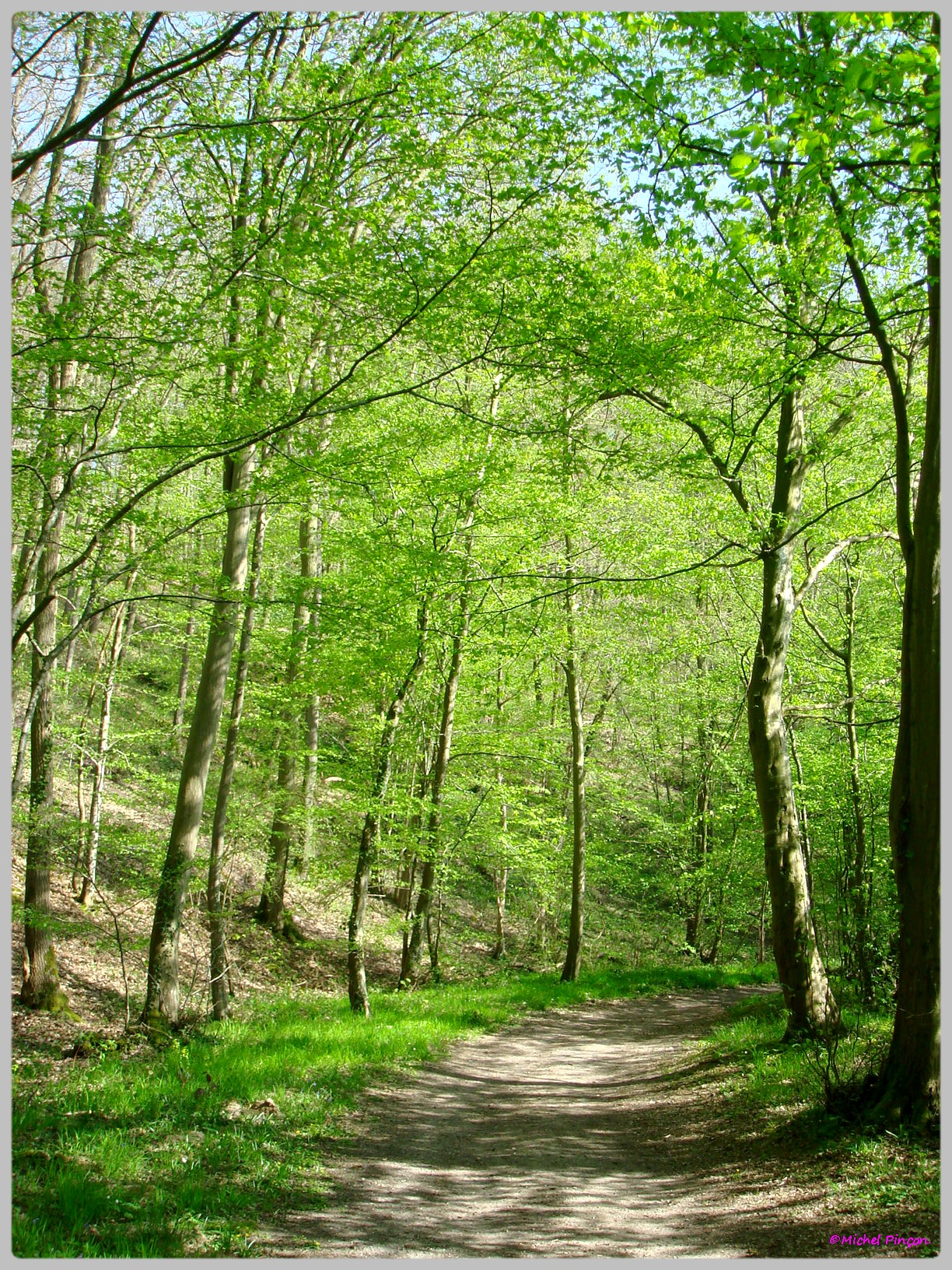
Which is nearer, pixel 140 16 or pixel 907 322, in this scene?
pixel 140 16

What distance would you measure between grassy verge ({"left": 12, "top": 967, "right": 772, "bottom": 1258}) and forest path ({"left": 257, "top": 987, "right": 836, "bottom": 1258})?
280 mm

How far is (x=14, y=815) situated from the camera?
8414 millimetres

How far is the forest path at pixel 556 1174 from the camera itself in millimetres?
4086

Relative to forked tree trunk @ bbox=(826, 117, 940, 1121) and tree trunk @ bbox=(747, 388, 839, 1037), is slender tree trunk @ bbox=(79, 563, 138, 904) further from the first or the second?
forked tree trunk @ bbox=(826, 117, 940, 1121)

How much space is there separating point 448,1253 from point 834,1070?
2.79 m

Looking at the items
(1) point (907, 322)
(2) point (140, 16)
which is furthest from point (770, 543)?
(2) point (140, 16)

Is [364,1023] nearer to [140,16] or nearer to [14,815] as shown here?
[14,815]

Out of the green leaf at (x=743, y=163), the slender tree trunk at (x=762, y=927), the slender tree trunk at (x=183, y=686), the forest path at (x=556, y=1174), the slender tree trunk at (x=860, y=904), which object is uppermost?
the green leaf at (x=743, y=163)

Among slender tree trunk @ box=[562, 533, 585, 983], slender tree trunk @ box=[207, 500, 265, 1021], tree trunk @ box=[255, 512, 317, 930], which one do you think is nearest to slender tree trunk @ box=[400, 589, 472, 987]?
tree trunk @ box=[255, 512, 317, 930]

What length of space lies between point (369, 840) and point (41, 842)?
3688 mm

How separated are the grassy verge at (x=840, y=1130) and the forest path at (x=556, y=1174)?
0.55ft

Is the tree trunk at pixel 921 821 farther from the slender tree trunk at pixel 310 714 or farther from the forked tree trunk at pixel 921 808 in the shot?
the slender tree trunk at pixel 310 714

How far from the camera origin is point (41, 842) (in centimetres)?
903

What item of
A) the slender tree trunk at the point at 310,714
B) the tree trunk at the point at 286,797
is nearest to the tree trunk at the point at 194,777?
the slender tree trunk at the point at 310,714
